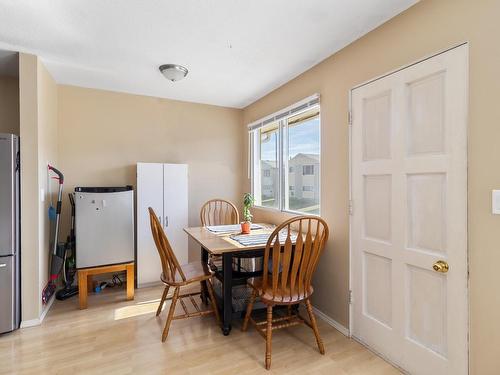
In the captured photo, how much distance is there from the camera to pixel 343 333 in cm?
231

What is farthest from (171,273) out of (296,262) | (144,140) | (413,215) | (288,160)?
(144,140)

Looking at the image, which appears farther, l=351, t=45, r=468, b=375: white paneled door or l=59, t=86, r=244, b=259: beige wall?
l=59, t=86, r=244, b=259: beige wall

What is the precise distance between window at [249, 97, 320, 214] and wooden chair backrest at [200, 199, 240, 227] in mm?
430

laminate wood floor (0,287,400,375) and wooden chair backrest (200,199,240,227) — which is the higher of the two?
wooden chair backrest (200,199,240,227)

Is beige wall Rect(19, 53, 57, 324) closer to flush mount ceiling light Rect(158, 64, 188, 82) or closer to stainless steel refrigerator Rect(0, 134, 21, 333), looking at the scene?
stainless steel refrigerator Rect(0, 134, 21, 333)

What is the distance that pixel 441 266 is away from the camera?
161 centimetres

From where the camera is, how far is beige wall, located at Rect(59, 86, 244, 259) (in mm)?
3307

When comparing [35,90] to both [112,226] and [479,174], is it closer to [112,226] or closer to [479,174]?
[112,226]

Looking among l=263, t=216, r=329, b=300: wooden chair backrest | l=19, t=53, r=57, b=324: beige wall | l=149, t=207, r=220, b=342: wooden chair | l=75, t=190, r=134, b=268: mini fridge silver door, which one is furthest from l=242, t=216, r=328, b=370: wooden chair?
l=19, t=53, r=57, b=324: beige wall

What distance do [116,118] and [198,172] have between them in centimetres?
127

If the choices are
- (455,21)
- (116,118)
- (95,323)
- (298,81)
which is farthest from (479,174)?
(116,118)

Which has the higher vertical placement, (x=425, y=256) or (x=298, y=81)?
(x=298, y=81)

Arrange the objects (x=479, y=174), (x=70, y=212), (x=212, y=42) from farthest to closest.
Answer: (x=70, y=212) < (x=212, y=42) < (x=479, y=174)

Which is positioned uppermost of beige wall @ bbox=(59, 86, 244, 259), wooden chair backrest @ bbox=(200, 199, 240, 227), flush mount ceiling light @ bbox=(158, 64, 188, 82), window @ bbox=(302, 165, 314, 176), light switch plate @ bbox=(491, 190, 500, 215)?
flush mount ceiling light @ bbox=(158, 64, 188, 82)
